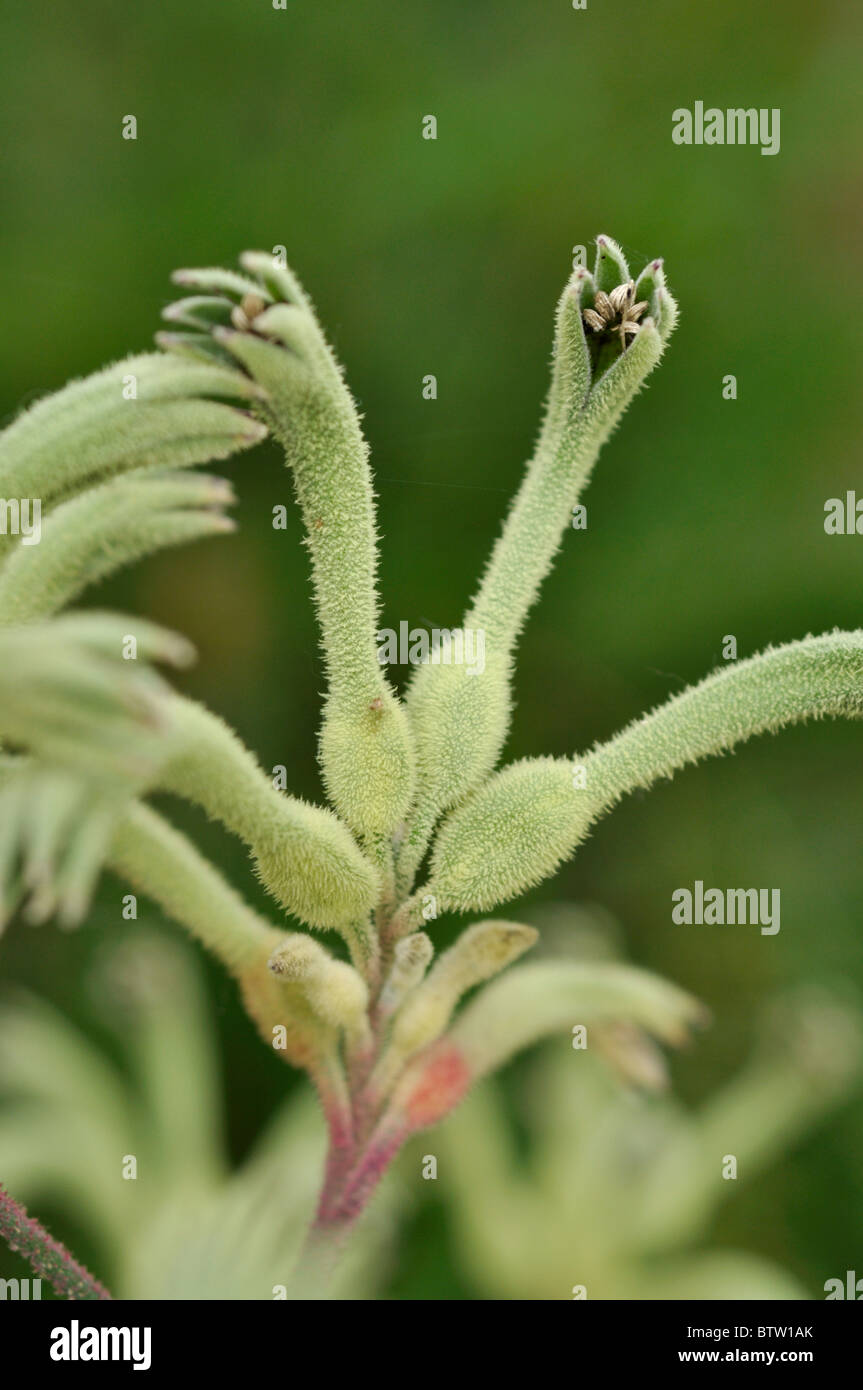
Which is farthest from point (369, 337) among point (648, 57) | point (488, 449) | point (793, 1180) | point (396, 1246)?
point (793, 1180)

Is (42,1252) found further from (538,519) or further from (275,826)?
(538,519)

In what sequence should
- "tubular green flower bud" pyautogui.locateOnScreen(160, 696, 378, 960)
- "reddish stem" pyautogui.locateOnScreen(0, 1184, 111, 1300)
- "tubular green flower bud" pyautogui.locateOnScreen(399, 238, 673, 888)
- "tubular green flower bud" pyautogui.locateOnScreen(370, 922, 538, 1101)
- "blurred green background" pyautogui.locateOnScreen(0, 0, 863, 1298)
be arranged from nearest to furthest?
"tubular green flower bud" pyautogui.locateOnScreen(160, 696, 378, 960)
"reddish stem" pyautogui.locateOnScreen(0, 1184, 111, 1300)
"tubular green flower bud" pyautogui.locateOnScreen(399, 238, 673, 888)
"tubular green flower bud" pyautogui.locateOnScreen(370, 922, 538, 1101)
"blurred green background" pyautogui.locateOnScreen(0, 0, 863, 1298)

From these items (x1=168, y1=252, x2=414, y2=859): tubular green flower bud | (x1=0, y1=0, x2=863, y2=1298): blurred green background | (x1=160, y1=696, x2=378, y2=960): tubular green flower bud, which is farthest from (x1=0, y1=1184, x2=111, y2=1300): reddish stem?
(x1=0, y1=0, x2=863, y2=1298): blurred green background

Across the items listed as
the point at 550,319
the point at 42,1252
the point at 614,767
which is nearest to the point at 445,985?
the point at 614,767

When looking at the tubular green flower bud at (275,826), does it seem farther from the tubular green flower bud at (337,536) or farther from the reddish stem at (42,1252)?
the reddish stem at (42,1252)

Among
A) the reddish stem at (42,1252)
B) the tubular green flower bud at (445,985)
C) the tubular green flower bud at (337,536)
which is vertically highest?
the tubular green flower bud at (337,536)

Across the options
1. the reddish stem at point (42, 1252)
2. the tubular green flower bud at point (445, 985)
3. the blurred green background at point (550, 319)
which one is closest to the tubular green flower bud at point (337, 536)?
the tubular green flower bud at point (445, 985)

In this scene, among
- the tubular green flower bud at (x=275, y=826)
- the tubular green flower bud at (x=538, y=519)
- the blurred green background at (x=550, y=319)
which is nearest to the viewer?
the tubular green flower bud at (x=275, y=826)

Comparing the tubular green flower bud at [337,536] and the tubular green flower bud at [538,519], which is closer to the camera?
the tubular green flower bud at [337,536]

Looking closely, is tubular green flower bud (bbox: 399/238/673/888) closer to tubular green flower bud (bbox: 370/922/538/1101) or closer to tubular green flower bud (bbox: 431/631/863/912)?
tubular green flower bud (bbox: 431/631/863/912)

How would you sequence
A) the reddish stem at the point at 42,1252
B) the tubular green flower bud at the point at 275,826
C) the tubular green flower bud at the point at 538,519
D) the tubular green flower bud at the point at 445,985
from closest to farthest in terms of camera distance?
the tubular green flower bud at the point at 275,826, the reddish stem at the point at 42,1252, the tubular green flower bud at the point at 538,519, the tubular green flower bud at the point at 445,985
